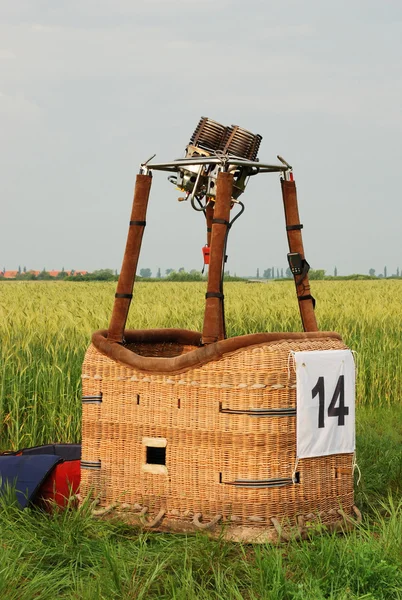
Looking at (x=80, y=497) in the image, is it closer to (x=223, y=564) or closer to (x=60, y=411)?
(x=223, y=564)

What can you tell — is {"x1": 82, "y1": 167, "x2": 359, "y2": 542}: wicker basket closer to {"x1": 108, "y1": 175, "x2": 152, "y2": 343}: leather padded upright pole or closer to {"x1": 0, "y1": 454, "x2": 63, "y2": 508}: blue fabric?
{"x1": 108, "y1": 175, "x2": 152, "y2": 343}: leather padded upright pole

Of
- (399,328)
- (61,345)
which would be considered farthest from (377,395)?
(61,345)

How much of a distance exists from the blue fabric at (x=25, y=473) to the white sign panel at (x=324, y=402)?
1.52 meters

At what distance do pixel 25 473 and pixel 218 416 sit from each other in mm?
1327

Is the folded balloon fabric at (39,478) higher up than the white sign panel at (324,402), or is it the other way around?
the white sign panel at (324,402)

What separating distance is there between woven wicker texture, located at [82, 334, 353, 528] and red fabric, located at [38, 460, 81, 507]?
23 centimetres

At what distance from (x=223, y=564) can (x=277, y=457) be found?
631mm

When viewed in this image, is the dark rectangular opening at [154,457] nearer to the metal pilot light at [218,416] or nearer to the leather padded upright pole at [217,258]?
the metal pilot light at [218,416]

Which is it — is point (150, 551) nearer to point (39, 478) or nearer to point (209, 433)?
point (209, 433)

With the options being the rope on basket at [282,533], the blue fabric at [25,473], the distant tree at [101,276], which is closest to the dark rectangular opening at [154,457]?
the blue fabric at [25,473]

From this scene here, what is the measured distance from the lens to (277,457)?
4094 mm

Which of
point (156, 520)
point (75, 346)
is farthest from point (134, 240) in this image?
point (75, 346)

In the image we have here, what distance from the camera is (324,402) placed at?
14.2 ft

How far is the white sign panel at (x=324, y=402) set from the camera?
417cm
